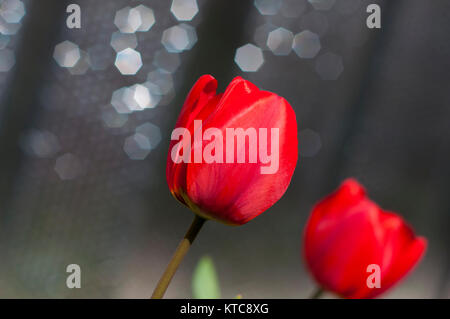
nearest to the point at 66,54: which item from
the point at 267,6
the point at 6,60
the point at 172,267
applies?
the point at 6,60

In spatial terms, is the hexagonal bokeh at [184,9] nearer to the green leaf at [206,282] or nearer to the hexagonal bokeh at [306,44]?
the hexagonal bokeh at [306,44]

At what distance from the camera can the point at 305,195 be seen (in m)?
0.39

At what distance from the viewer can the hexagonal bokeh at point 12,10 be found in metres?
0.26

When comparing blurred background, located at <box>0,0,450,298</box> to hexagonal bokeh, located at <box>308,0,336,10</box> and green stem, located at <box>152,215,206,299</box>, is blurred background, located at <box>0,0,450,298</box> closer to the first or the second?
hexagonal bokeh, located at <box>308,0,336,10</box>

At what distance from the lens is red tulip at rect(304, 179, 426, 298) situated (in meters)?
0.11

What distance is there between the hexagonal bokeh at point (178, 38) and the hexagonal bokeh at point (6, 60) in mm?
102

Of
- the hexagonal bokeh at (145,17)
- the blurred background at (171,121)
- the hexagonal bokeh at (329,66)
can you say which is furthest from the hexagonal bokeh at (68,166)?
the hexagonal bokeh at (329,66)

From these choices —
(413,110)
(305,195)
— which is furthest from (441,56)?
(305,195)

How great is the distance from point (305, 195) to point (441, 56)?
16 centimetres

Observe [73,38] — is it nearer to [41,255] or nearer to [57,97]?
[57,97]

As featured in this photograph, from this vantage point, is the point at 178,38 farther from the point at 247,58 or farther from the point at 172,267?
the point at 172,267

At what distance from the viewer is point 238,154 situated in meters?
0.08

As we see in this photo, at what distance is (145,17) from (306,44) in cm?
13
